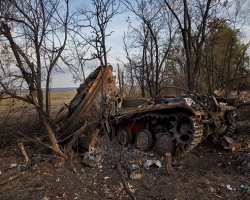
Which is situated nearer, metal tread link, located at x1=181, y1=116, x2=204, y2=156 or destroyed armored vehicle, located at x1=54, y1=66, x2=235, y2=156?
metal tread link, located at x1=181, y1=116, x2=204, y2=156

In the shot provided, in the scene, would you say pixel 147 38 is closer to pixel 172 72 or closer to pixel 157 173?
pixel 172 72

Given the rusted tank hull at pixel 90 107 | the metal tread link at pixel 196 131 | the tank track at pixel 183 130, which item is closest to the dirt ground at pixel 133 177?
the tank track at pixel 183 130

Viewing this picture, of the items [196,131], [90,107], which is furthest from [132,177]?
[90,107]

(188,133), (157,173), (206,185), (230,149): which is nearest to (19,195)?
(157,173)

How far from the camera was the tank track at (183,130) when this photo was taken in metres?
7.04

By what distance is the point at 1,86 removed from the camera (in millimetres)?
6438

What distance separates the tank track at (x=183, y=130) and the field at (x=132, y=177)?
35 cm

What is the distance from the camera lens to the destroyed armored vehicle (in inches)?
284

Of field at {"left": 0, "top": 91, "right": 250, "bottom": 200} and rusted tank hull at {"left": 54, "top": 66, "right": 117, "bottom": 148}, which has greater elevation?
rusted tank hull at {"left": 54, "top": 66, "right": 117, "bottom": 148}

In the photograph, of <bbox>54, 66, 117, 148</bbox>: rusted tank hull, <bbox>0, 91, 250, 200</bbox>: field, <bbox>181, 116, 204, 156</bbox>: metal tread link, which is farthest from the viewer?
<bbox>54, 66, 117, 148</bbox>: rusted tank hull

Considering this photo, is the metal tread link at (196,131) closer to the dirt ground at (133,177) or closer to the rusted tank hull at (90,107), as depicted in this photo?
the dirt ground at (133,177)

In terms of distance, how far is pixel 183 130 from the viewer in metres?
7.43

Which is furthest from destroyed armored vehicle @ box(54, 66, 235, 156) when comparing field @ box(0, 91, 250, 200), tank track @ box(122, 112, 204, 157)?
field @ box(0, 91, 250, 200)

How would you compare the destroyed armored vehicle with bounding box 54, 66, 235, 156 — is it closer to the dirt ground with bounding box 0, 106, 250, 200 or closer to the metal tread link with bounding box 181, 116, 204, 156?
the metal tread link with bounding box 181, 116, 204, 156
